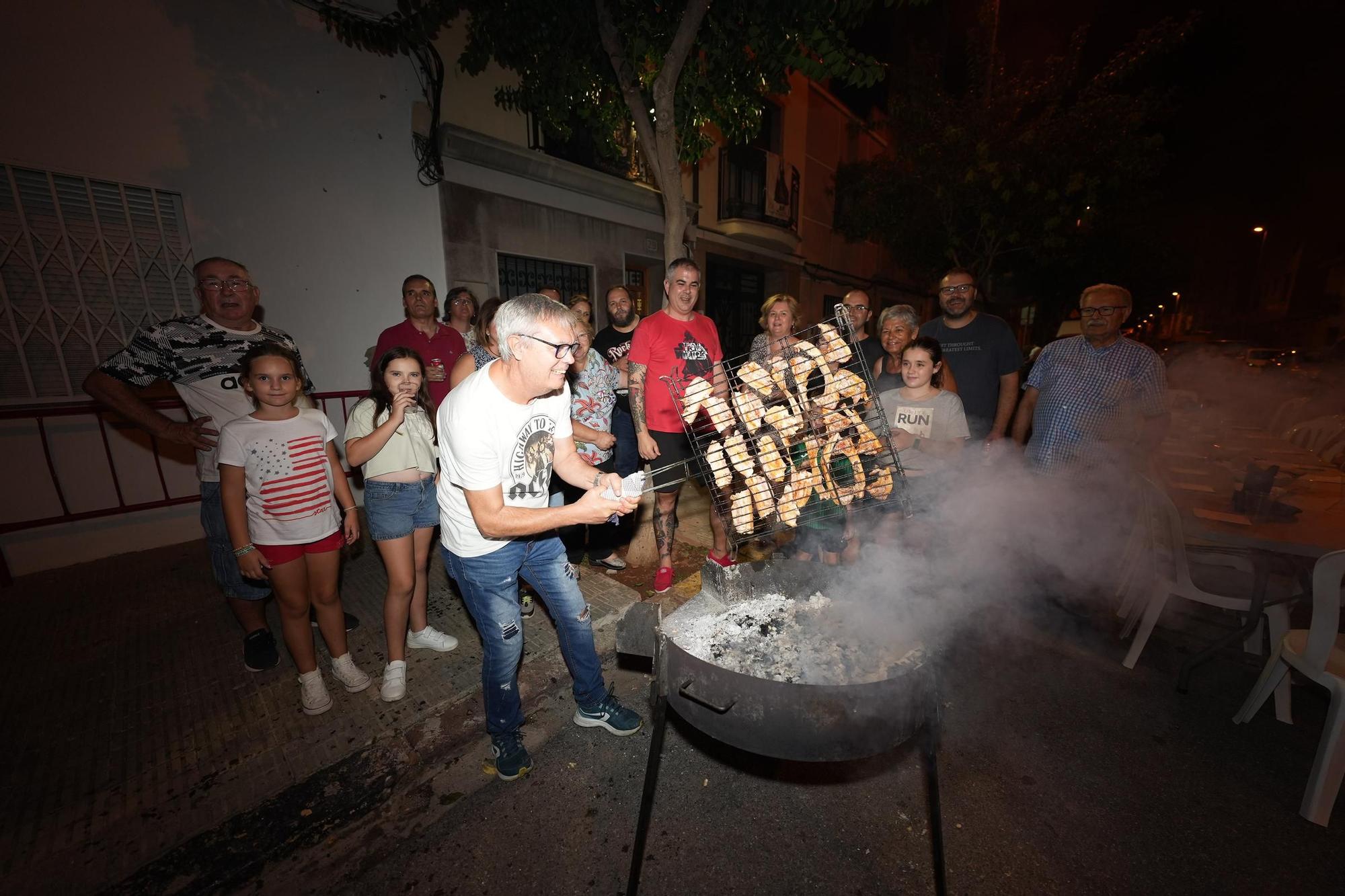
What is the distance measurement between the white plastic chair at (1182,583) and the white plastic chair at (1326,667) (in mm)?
565

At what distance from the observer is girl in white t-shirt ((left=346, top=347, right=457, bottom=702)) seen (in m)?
2.88

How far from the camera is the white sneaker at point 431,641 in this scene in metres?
3.42

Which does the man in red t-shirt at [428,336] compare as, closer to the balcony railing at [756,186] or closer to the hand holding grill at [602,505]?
the hand holding grill at [602,505]

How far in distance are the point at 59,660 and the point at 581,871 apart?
3.79 meters

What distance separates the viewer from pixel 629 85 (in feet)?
16.9

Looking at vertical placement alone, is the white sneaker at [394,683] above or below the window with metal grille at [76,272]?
below

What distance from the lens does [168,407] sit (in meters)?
4.82

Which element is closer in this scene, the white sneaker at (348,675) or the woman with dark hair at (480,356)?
the white sneaker at (348,675)

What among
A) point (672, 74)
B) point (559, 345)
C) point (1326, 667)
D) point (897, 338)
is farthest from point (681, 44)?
point (1326, 667)

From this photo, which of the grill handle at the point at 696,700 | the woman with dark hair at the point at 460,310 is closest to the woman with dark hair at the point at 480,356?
the woman with dark hair at the point at 460,310

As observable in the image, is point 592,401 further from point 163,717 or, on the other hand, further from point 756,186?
point 756,186

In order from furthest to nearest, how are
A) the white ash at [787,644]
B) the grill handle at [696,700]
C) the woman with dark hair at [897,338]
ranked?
the woman with dark hair at [897,338]
the white ash at [787,644]
the grill handle at [696,700]

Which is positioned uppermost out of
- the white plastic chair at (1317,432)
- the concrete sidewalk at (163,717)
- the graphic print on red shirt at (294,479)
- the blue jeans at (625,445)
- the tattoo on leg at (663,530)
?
Answer: the graphic print on red shirt at (294,479)

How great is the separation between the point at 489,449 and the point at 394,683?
6.18ft
